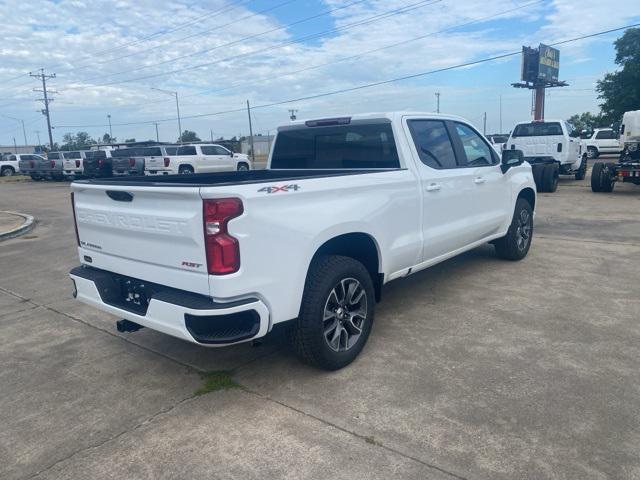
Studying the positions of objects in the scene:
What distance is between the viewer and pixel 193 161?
24.2 metres

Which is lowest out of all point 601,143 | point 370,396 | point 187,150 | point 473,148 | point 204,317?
point 370,396

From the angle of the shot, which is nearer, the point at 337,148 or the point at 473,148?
the point at 337,148

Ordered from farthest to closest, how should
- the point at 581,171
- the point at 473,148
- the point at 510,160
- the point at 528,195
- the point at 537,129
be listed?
the point at 581,171 → the point at 537,129 → the point at 528,195 → the point at 510,160 → the point at 473,148

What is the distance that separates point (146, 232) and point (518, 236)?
511 centimetres

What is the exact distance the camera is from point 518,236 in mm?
6816

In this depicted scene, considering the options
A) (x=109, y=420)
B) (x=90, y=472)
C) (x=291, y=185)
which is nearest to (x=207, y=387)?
(x=109, y=420)

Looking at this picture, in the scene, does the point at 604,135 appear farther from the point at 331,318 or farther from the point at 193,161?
the point at 331,318

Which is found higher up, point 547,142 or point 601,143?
point 547,142

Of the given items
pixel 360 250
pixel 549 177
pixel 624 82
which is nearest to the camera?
pixel 360 250

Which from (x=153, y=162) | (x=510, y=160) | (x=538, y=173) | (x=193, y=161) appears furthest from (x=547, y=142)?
(x=153, y=162)

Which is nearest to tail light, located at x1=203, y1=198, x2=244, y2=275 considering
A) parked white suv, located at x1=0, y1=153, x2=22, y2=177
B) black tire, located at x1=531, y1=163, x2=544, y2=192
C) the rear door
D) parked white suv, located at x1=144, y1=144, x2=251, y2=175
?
the rear door

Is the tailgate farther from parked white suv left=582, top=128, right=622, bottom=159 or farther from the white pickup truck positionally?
parked white suv left=582, top=128, right=622, bottom=159

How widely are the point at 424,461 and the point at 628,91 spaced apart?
4637 centimetres

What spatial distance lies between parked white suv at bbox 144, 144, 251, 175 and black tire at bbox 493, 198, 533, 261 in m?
17.2
